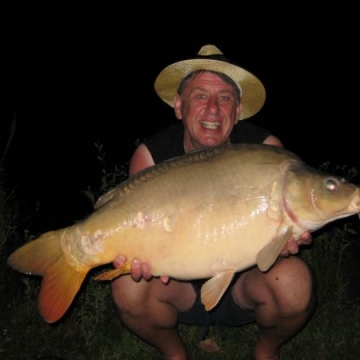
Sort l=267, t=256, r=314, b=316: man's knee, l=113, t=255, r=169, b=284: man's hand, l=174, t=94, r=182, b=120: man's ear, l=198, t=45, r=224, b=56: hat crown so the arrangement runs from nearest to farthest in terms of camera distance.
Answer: l=113, t=255, r=169, b=284: man's hand → l=267, t=256, r=314, b=316: man's knee → l=198, t=45, r=224, b=56: hat crown → l=174, t=94, r=182, b=120: man's ear

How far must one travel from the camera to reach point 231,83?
2.59 meters

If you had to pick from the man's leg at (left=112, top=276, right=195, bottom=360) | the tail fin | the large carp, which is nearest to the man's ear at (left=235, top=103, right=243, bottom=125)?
the large carp

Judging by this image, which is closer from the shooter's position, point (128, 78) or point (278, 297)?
point (278, 297)

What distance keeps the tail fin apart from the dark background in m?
1.74

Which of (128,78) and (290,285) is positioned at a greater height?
(290,285)

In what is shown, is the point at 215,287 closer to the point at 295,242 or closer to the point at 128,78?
the point at 295,242

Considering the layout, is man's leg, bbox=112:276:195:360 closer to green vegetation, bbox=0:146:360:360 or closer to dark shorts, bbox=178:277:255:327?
dark shorts, bbox=178:277:255:327

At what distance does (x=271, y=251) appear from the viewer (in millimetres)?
1794

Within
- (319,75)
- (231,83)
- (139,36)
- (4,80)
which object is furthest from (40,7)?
(231,83)

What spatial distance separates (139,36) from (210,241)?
34075 millimetres

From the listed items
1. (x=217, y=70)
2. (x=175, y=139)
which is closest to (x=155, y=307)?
(x=175, y=139)

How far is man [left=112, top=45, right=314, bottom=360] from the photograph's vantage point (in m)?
2.24

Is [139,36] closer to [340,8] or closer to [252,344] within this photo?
[340,8]

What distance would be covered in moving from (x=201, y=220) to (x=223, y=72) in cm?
101
